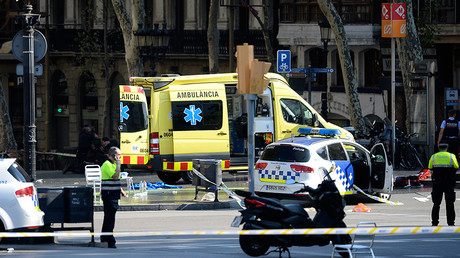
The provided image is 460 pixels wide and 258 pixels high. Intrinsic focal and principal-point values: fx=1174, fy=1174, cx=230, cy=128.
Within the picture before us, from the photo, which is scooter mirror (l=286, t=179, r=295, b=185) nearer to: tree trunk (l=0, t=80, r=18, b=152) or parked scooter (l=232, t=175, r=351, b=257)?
parked scooter (l=232, t=175, r=351, b=257)

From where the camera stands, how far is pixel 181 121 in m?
28.4

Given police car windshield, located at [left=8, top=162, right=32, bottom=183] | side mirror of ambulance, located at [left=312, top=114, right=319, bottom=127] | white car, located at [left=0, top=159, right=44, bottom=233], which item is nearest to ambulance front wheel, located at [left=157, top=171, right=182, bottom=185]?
side mirror of ambulance, located at [left=312, top=114, right=319, bottom=127]

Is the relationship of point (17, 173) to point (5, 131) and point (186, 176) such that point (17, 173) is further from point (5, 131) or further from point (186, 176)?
point (5, 131)

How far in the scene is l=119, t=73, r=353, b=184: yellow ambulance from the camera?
28312mm

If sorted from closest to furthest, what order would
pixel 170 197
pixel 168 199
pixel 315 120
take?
pixel 168 199 → pixel 170 197 → pixel 315 120

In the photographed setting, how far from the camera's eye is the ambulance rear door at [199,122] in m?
28.4

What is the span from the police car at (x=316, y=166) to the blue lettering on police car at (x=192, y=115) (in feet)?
15.9

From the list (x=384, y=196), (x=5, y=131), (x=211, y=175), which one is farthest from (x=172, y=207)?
(x=5, y=131)

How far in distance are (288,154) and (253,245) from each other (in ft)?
23.7

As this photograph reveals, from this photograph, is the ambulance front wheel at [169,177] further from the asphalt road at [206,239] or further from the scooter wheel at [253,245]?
the scooter wheel at [253,245]

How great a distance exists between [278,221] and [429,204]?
9.72 metres

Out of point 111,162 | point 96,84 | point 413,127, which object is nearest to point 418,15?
point 413,127

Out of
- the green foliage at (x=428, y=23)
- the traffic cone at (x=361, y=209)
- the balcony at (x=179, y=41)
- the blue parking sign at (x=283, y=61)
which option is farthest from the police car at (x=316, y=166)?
the balcony at (x=179, y=41)

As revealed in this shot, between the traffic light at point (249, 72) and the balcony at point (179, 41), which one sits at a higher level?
the balcony at point (179, 41)
